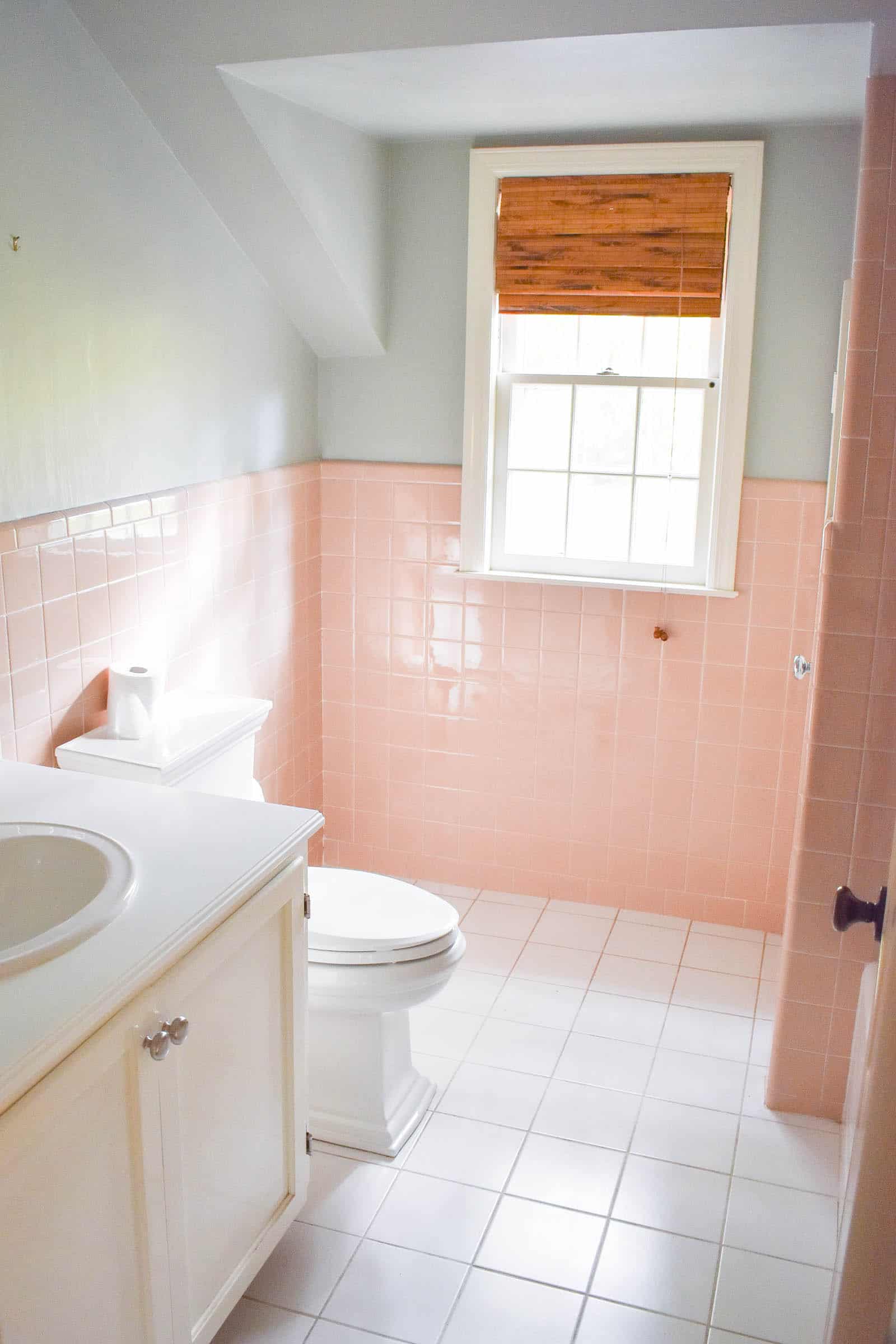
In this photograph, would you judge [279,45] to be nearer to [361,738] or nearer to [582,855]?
[361,738]

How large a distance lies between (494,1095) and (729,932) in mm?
1131

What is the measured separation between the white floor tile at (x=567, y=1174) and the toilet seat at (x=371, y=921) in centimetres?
49

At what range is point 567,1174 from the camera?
244cm

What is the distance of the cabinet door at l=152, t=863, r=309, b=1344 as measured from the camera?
65.1 inches

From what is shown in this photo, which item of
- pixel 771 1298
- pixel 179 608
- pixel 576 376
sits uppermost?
pixel 576 376

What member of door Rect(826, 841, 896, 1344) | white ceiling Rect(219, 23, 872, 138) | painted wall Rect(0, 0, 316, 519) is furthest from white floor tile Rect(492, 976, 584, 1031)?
white ceiling Rect(219, 23, 872, 138)

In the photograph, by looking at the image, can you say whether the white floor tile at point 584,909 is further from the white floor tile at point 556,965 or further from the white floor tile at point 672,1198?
the white floor tile at point 672,1198

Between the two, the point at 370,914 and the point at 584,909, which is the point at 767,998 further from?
the point at 370,914

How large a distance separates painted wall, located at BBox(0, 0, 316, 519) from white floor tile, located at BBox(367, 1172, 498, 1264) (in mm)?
1572

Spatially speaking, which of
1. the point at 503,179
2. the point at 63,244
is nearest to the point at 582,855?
the point at 503,179

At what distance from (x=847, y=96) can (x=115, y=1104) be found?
2632 mm

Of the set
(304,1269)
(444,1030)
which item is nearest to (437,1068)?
(444,1030)

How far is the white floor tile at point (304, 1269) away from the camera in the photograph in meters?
2.09

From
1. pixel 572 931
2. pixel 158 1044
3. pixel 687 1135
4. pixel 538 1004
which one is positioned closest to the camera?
pixel 158 1044
